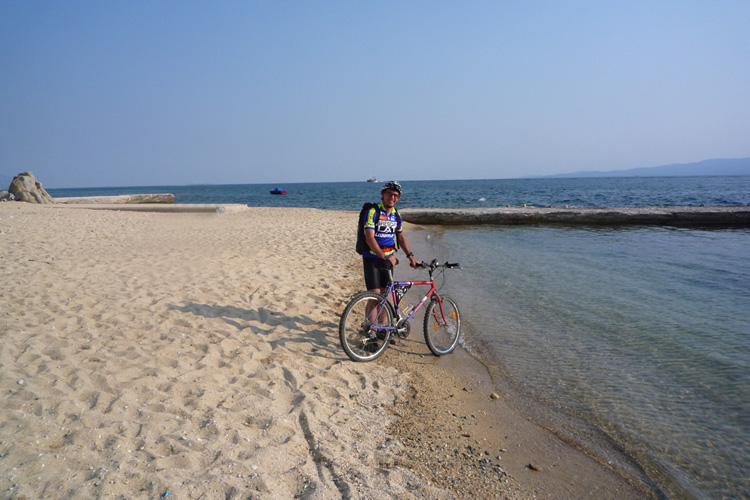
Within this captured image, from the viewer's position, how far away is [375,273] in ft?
16.5

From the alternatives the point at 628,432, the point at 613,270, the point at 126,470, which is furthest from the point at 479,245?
the point at 126,470

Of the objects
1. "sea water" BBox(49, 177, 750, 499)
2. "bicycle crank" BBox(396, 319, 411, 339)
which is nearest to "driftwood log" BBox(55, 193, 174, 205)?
"sea water" BBox(49, 177, 750, 499)

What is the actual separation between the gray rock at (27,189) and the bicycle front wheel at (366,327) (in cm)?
2768

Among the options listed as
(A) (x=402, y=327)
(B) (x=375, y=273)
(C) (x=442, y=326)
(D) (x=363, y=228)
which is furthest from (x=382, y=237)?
(C) (x=442, y=326)

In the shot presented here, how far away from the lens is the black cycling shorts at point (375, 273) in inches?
197

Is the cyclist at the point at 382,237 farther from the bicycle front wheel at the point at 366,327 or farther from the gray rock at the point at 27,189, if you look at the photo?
the gray rock at the point at 27,189

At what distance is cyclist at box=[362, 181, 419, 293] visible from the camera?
4805 mm

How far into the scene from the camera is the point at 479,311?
749cm

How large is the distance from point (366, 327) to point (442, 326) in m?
1.31

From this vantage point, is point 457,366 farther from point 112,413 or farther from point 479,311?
point 112,413

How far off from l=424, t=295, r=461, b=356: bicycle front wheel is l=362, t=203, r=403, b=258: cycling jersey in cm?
97

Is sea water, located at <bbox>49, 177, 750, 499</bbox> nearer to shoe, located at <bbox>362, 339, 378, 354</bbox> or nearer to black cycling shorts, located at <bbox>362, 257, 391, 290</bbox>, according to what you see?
shoe, located at <bbox>362, 339, 378, 354</bbox>

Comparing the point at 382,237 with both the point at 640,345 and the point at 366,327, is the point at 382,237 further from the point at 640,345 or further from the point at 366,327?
the point at 640,345

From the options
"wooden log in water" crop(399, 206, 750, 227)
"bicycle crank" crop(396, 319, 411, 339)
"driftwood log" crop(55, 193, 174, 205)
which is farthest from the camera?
"driftwood log" crop(55, 193, 174, 205)
